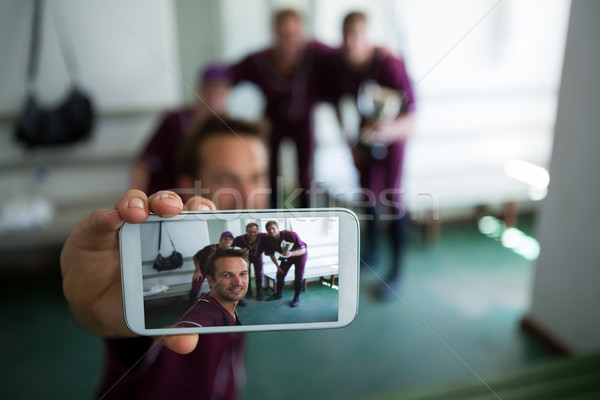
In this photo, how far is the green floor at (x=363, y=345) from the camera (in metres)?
1.15

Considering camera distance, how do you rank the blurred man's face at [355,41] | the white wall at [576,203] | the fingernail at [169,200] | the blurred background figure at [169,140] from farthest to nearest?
the blurred man's face at [355,41] < the blurred background figure at [169,140] < the white wall at [576,203] < the fingernail at [169,200]

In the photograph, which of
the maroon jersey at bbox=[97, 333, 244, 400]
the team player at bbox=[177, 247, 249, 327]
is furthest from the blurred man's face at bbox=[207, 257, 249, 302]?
the maroon jersey at bbox=[97, 333, 244, 400]

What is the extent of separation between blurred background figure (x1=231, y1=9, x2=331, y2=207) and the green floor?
1.66 ft

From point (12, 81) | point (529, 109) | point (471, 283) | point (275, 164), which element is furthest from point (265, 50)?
point (529, 109)

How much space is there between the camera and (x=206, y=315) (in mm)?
358

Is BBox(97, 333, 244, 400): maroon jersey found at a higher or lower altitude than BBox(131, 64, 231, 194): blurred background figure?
lower

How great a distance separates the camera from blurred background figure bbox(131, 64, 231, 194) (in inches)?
53.4

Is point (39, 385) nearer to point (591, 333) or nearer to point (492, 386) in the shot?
point (492, 386)

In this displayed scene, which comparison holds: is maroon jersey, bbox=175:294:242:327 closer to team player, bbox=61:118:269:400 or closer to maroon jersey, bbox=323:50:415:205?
team player, bbox=61:118:269:400

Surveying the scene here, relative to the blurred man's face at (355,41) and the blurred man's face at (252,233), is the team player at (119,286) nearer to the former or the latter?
the blurred man's face at (252,233)

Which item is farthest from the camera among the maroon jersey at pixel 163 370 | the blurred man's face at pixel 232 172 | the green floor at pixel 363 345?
the green floor at pixel 363 345

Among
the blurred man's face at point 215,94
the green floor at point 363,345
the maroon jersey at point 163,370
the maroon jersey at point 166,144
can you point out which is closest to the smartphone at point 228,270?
the maroon jersey at point 163,370

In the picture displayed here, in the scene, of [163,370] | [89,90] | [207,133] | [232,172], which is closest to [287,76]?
[89,90]

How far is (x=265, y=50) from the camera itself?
1.65m
